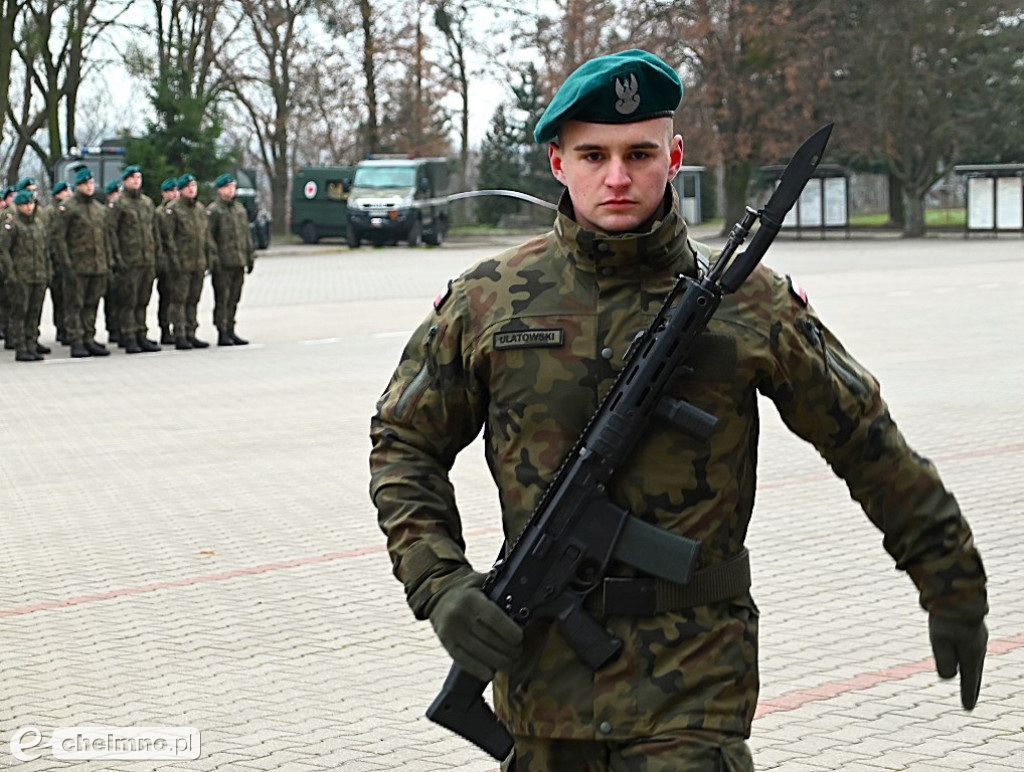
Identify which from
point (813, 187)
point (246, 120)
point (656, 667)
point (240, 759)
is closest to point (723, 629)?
point (656, 667)

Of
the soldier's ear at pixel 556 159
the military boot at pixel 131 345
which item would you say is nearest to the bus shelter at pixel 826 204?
the military boot at pixel 131 345

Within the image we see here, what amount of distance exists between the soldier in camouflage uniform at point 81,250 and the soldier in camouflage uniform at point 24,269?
27cm

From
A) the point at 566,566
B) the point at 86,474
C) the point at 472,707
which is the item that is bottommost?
the point at 86,474

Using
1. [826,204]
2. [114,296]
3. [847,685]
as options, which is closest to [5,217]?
[114,296]

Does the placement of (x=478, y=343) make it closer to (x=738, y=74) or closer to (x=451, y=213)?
(x=738, y=74)

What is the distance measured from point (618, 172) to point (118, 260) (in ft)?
60.1

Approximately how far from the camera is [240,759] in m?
5.39

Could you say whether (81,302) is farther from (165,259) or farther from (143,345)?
(165,259)

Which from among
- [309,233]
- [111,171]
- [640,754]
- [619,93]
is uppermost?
[111,171]

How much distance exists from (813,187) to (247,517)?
39445 mm

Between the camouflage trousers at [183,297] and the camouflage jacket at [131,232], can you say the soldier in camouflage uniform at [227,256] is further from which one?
the camouflage jacket at [131,232]

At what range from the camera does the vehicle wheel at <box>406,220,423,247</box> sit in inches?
1898

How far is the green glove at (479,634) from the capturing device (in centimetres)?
298

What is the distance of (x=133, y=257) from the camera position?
2081 cm
